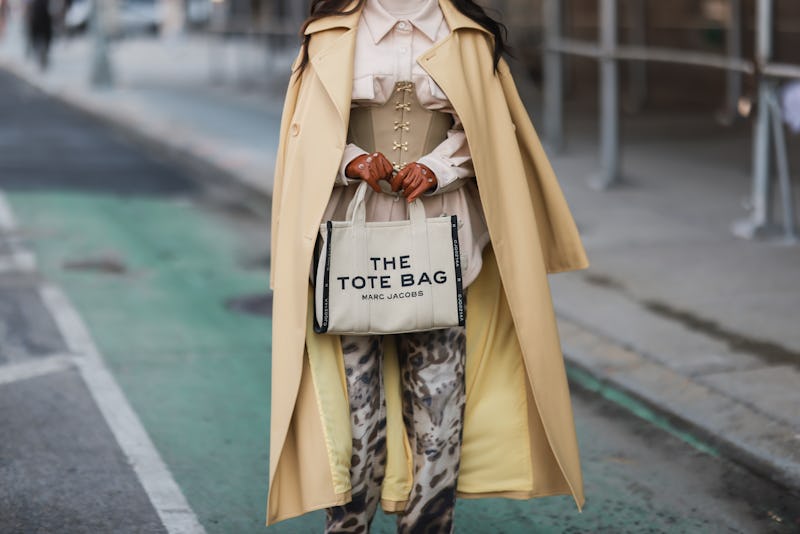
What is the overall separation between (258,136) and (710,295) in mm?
9695

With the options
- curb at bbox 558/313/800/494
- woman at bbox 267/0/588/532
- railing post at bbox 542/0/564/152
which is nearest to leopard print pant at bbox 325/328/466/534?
woman at bbox 267/0/588/532

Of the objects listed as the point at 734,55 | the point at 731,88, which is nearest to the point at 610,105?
the point at 731,88

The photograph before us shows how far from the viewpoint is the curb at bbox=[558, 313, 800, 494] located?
205 inches

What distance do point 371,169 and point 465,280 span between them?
1.47 ft

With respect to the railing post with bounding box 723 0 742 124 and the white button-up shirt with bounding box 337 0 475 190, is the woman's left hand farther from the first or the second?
the railing post with bounding box 723 0 742 124

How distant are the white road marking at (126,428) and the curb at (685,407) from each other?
6.94 ft

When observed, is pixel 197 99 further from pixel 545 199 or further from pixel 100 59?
pixel 545 199

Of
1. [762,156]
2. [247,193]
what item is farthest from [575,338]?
[247,193]

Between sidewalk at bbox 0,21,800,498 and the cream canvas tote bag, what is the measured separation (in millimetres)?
2083

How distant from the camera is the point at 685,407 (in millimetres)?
5793

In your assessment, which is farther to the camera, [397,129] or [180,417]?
[180,417]

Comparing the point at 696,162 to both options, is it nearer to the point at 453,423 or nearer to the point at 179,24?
the point at 453,423

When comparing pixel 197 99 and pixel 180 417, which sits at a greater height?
pixel 197 99

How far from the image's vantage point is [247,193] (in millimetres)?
12812
